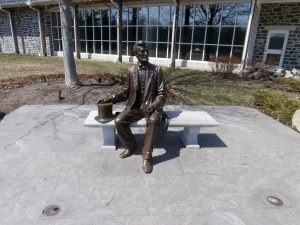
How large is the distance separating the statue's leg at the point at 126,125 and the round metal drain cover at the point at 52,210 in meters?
1.33

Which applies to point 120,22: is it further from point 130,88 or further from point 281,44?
point 130,88

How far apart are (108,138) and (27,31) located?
58.2 feet

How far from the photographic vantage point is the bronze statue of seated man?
343 centimetres

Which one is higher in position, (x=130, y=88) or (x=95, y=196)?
(x=130, y=88)

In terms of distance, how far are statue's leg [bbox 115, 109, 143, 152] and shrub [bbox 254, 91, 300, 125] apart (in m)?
3.63

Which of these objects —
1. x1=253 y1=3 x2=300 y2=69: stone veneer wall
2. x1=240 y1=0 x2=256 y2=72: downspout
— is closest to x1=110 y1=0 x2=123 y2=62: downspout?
x1=240 y1=0 x2=256 y2=72: downspout

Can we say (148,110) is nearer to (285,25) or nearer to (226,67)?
(226,67)

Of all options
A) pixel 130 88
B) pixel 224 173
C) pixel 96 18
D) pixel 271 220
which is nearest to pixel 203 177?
pixel 224 173

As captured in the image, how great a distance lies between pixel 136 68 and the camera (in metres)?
3.62

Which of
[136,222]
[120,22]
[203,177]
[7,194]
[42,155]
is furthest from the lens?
[120,22]

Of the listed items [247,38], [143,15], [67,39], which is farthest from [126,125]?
[143,15]

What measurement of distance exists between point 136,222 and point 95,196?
60 cm

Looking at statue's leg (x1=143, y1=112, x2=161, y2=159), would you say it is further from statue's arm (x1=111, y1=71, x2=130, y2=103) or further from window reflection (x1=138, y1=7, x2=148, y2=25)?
window reflection (x1=138, y1=7, x2=148, y2=25)

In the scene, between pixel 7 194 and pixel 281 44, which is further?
pixel 281 44
